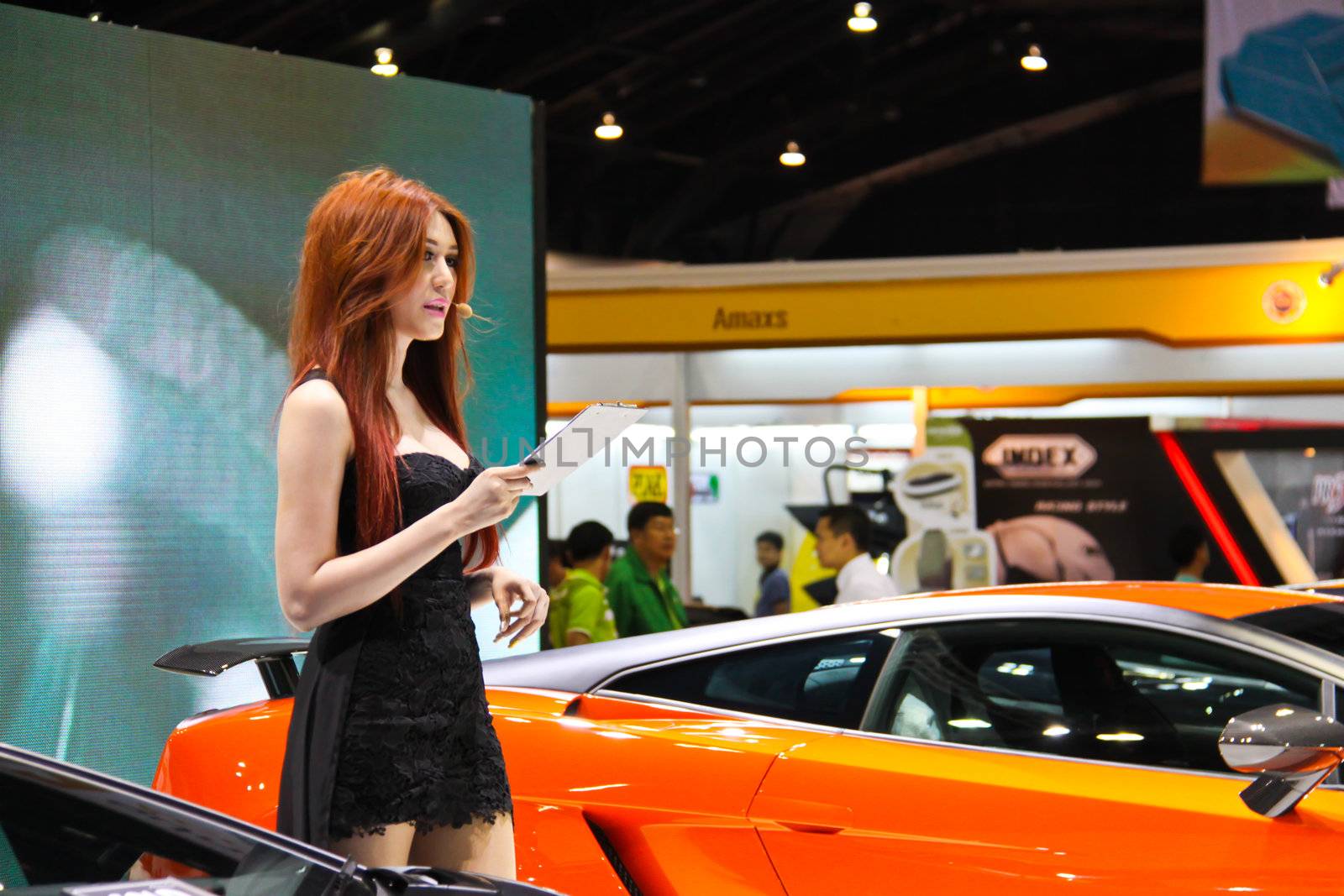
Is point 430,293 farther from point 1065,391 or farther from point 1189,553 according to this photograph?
point 1065,391

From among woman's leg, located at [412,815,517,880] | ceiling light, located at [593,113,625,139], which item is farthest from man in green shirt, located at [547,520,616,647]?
ceiling light, located at [593,113,625,139]

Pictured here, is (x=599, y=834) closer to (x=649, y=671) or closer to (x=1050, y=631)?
(x=649, y=671)

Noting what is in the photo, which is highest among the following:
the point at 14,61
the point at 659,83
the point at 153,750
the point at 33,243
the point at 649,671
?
the point at 659,83

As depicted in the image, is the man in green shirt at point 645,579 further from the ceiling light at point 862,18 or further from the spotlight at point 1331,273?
the ceiling light at point 862,18

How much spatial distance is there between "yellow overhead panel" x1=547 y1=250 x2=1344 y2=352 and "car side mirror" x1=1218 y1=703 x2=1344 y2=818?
716 centimetres

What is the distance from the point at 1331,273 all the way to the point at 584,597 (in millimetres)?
5321

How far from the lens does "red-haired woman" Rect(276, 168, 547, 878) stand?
5.38ft

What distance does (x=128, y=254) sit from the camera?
401cm

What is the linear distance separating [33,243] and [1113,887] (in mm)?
3188

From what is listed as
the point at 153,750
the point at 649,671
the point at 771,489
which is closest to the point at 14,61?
the point at 153,750

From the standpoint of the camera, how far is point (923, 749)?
2.32 meters

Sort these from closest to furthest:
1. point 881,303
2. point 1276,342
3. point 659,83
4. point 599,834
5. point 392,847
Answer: point 392,847 → point 599,834 → point 1276,342 → point 881,303 → point 659,83

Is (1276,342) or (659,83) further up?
(659,83)

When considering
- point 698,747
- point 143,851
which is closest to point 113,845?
point 143,851
